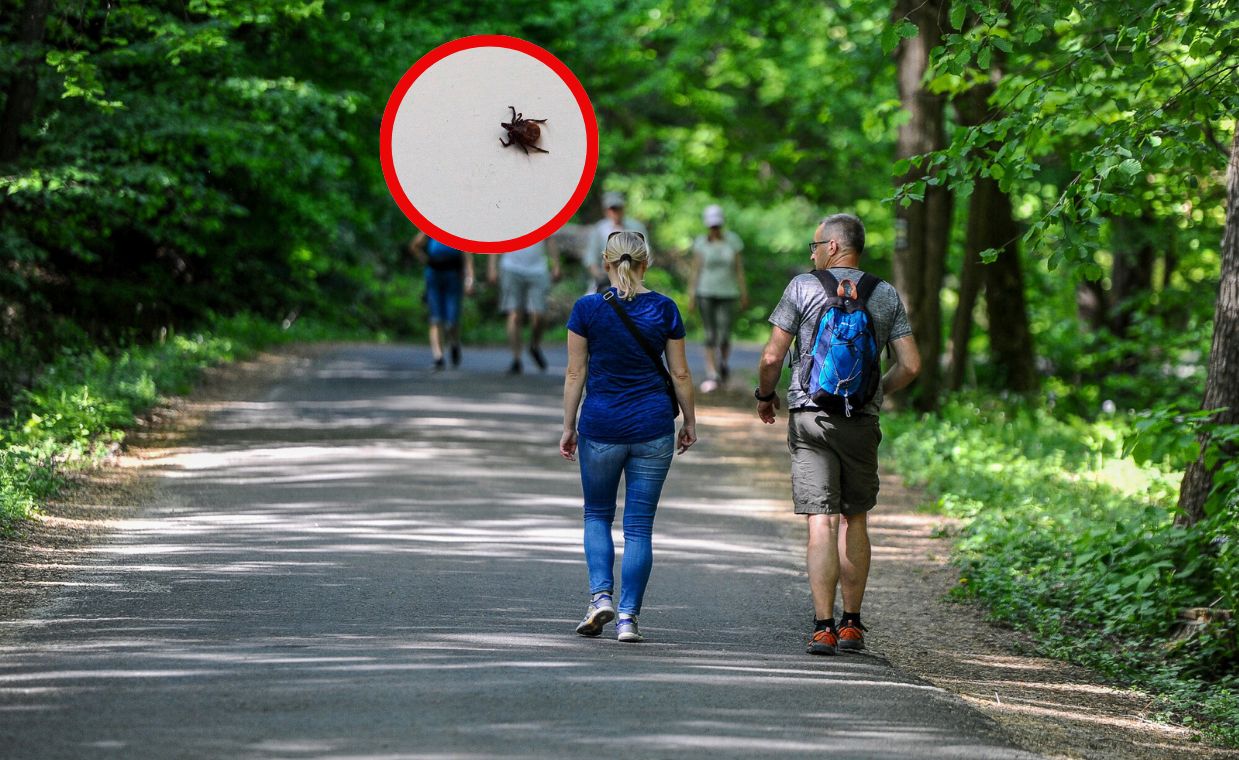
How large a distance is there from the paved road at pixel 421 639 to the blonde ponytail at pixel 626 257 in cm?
164

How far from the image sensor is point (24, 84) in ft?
43.3

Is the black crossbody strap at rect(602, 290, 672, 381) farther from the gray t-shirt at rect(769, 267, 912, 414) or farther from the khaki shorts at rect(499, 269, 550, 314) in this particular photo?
the khaki shorts at rect(499, 269, 550, 314)

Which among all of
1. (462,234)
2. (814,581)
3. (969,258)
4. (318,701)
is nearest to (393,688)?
(318,701)

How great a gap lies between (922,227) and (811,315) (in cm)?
1054

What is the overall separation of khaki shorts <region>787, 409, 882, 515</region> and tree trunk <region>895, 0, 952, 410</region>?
9807 mm

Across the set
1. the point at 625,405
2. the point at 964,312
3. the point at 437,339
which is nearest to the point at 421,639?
the point at 625,405

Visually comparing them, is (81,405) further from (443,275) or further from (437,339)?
(437,339)

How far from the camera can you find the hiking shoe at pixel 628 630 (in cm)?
741

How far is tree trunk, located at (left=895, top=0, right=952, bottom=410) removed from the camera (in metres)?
17.0

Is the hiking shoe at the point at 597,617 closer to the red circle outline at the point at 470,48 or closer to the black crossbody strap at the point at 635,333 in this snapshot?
the black crossbody strap at the point at 635,333

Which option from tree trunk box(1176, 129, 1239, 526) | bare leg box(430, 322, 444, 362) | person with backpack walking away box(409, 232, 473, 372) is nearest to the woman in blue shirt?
tree trunk box(1176, 129, 1239, 526)

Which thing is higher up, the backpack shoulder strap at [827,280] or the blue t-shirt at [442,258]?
the blue t-shirt at [442,258]

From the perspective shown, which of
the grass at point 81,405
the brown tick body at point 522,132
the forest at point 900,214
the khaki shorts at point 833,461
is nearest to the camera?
the brown tick body at point 522,132

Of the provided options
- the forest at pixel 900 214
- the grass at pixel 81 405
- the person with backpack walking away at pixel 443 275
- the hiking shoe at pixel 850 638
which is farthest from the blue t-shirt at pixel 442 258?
the hiking shoe at pixel 850 638
